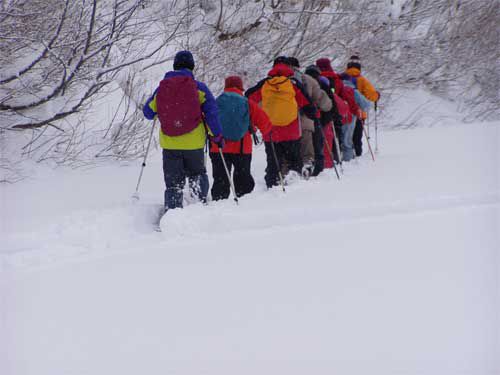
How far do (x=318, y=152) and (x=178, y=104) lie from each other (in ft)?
10.0

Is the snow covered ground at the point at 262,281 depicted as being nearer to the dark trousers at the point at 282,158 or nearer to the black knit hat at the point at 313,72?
the dark trousers at the point at 282,158

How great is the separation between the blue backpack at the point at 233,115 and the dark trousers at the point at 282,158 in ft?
3.09

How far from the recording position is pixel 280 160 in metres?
7.89

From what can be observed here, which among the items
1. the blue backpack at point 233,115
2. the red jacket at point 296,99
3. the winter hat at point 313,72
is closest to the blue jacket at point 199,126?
the blue backpack at point 233,115

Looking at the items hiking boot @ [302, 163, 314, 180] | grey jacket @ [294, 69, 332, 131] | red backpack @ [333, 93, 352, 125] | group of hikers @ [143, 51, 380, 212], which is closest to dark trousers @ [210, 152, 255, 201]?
group of hikers @ [143, 51, 380, 212]

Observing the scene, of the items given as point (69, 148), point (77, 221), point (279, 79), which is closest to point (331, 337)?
point (77, 221)

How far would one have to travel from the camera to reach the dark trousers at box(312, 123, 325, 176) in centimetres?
834

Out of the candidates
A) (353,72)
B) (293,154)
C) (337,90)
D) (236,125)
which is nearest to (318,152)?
(293,154)

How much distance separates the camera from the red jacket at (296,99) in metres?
7.18

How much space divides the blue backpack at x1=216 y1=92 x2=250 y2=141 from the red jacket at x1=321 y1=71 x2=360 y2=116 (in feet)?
7.59

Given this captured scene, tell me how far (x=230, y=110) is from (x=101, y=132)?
4591 mm

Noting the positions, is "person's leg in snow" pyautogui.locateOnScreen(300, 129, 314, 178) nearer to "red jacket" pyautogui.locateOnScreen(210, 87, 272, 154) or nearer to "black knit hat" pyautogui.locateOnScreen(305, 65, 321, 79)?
"black knit hat" pyautogui.locateOnScreen(305, 65, 321, 79)

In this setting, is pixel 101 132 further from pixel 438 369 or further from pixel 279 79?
pixel 438 369

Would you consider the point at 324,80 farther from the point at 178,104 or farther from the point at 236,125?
the point at 178,104
